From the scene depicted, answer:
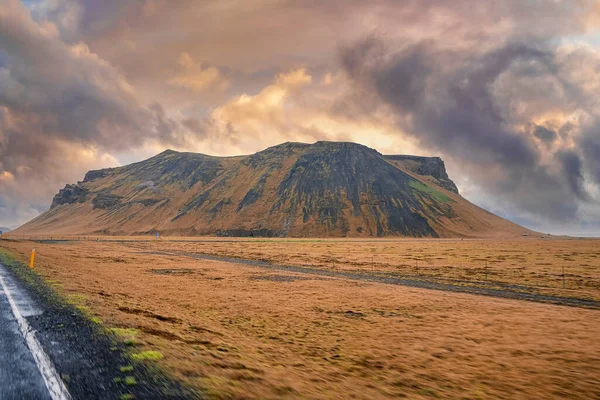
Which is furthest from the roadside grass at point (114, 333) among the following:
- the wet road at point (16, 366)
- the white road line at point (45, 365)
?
the wet road at point (16, 366)

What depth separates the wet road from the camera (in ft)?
19.0

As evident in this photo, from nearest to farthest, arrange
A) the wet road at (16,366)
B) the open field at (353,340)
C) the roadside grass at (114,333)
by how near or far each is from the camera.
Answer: the wet road at (16,366)
the roadside grass at (114,333)
the open field at (353,340)

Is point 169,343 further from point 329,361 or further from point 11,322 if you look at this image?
point 11,322

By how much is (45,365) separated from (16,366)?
543mm

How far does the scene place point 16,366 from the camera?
6.99m

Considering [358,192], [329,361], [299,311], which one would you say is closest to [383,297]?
[299,311]

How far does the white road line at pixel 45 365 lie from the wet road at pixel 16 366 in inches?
2.6

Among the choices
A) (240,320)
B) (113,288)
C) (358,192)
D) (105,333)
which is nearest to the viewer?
(105,333)

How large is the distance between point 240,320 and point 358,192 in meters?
183

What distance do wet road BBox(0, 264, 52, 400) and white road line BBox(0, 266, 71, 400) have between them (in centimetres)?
7

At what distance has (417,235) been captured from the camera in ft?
549

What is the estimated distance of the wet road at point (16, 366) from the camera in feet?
19.0

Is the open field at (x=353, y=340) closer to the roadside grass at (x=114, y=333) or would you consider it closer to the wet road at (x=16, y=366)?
the roadside grass at (x=114, y=333)

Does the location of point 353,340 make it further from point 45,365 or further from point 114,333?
point 45,365
